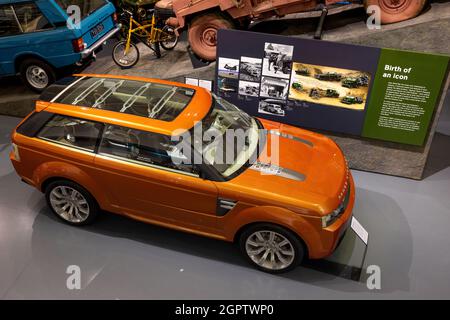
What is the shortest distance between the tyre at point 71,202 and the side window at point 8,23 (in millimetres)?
3252

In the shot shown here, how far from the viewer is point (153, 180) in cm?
455

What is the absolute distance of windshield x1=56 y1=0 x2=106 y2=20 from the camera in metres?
7.15

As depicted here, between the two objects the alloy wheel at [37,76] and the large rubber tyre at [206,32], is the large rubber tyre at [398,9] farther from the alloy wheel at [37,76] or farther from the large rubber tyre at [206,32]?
the alloy wheel at [37,76]

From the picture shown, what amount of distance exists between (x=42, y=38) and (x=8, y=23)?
58 centimetres

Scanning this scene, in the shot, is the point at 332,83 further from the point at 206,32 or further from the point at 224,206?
the point at 224,206

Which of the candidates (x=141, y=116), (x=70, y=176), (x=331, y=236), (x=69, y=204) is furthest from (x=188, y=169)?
(x=69, y=204)

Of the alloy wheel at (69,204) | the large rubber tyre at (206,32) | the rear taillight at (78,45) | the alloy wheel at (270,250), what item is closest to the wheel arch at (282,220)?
the alloy wheel at (270,250)

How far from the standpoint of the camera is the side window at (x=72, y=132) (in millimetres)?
4762

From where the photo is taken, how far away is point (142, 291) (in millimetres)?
4562

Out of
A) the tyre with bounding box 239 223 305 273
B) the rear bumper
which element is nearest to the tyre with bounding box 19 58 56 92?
the tyre with bounding box 239 223 305 273

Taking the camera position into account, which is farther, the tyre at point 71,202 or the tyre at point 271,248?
the tyre at point 71,202

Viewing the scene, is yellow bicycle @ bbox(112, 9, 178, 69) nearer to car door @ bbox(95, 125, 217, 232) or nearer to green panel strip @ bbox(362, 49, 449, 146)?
car door @ bbox(95, 125, 217, 232)

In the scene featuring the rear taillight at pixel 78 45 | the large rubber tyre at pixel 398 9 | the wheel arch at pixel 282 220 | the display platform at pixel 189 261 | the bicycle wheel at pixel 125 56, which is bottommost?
the display platform at pixel 189 261
